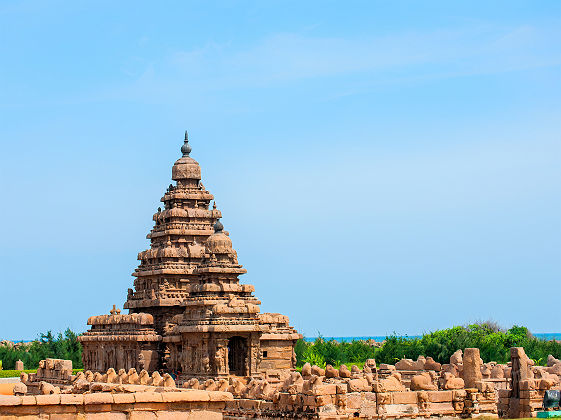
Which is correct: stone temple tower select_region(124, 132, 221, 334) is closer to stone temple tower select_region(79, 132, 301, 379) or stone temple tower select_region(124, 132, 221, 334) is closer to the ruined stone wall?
stone temple tower select_region(79, 132, 301, 379)

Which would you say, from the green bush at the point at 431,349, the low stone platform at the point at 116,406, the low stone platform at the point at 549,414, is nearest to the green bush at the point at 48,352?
the green bush at the point at 431,349

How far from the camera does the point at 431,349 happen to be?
2446 inches

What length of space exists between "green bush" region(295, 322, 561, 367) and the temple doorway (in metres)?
15.0

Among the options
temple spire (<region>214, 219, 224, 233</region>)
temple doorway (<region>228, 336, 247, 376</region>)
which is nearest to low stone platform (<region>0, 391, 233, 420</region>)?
temple doorway (<region>228, 336, 247, 376</region>)

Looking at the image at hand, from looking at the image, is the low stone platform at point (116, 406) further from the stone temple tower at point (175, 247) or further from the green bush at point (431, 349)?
the green bush at point (431, 349)

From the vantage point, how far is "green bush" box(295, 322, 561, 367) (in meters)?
61.7

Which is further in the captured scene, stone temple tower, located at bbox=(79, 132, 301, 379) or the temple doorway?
the temple doorway

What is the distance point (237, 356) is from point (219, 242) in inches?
198

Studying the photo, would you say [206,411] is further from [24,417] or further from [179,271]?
[179,271]

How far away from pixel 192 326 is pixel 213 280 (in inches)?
120

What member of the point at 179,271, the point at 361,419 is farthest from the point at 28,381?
the point at 361,419

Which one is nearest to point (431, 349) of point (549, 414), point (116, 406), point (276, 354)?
point (276, 354)

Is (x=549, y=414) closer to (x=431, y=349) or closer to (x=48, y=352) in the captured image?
(x=431, y=349)

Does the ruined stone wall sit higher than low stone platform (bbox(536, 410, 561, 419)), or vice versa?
the ruined stone wall
